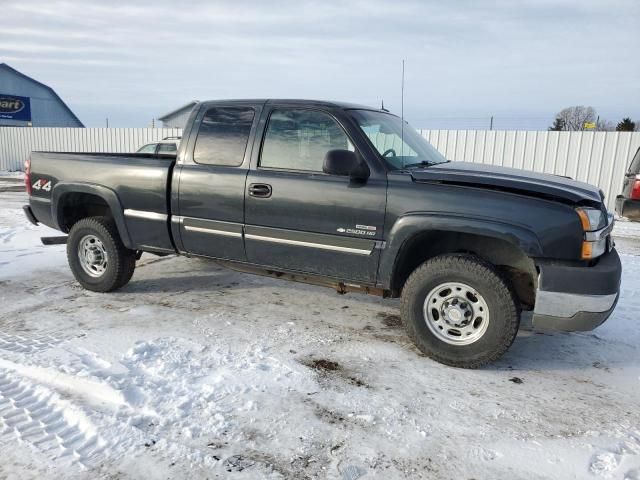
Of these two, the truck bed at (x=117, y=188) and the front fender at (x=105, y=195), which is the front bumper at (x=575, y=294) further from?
the front fender at (x=105, y=195)

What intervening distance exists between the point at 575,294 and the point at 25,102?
3980 centimetres

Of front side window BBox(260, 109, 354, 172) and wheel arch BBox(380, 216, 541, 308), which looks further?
front side window BBox(260, 109, 354, 172)

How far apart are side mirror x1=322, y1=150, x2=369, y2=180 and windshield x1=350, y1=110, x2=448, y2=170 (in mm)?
278

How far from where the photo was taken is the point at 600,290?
10.6ft

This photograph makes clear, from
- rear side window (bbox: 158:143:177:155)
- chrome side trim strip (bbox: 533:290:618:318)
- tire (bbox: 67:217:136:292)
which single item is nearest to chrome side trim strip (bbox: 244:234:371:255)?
chrome side trim strip (bbox: 533:290:618:318)

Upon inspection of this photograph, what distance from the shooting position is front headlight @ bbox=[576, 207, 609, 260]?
3205 mm

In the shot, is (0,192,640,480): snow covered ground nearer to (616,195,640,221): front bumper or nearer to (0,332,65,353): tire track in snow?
(0,332,65,353): tire track in snow

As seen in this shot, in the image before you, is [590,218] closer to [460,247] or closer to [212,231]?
[460,247]

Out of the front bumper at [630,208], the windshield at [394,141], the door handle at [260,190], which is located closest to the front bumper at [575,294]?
the windshield at [394,141]

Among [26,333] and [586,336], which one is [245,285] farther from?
[586,336]

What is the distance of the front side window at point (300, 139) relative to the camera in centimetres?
398

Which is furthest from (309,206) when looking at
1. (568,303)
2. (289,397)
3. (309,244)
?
(568,303)

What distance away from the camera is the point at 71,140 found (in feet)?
73.4

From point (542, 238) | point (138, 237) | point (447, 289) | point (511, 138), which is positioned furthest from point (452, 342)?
point (511, 138)
